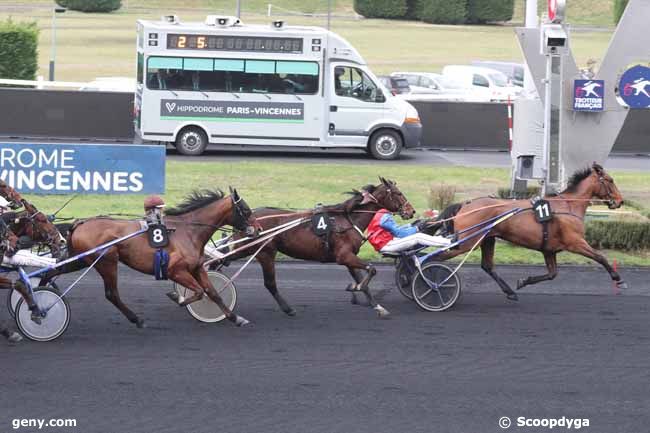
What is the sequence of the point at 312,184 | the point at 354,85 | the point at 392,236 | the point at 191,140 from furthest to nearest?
the point at 354,85, the point at 191,140, the point at 312,184, the point at 392,236

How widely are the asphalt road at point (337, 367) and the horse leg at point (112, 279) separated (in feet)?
0.52

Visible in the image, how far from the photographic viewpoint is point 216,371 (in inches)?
358

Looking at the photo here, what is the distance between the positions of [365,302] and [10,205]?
3.89 meters

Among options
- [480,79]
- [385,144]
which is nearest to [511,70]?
[480,79]

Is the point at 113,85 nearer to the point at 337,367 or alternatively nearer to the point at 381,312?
the point at 381,312

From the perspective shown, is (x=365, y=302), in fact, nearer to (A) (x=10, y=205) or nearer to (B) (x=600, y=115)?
(A) (x=10, y=205)

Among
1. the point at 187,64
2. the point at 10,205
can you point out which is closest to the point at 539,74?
the point at 10,205

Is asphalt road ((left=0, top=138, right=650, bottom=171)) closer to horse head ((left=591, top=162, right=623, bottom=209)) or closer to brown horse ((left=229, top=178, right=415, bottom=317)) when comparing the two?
horse head ((left=591, top=162, right=623, bottom=209))

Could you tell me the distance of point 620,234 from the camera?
49.2ft

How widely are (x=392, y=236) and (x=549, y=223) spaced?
1.76 meters

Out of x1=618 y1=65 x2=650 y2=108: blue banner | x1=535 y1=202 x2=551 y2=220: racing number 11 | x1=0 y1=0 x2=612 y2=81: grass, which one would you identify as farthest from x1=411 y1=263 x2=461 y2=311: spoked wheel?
x1=0 y1=0 x2=612 y2=81: grass

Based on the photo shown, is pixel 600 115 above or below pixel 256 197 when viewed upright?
above

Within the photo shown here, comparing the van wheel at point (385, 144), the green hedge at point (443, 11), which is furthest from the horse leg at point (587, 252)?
the green hedge at point (443, 11)

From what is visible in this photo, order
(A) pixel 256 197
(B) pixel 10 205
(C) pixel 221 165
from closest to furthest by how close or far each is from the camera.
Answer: (B) pixel 10 205 → (A) pixel 256 197 → (C) pixel 221 165
